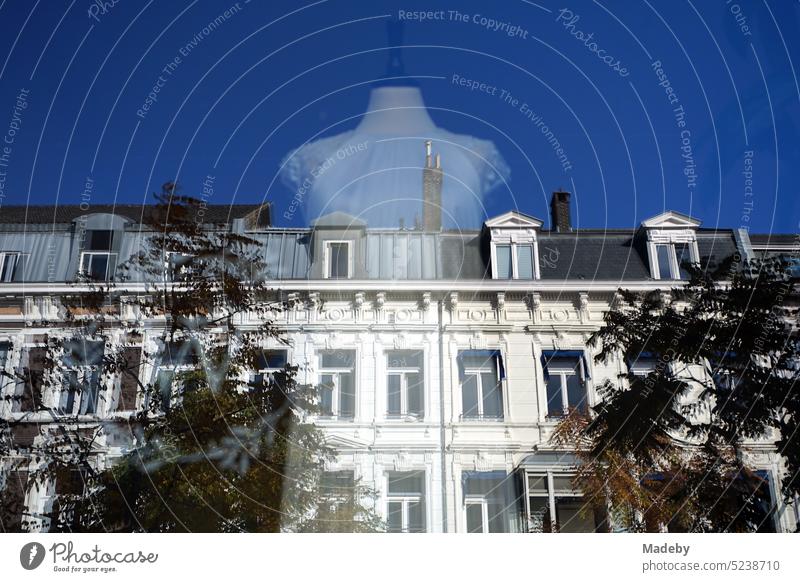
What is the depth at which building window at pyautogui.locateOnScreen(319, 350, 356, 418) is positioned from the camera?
9.12ft

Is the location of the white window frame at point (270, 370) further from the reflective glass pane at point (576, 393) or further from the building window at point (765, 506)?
the building window at point (765, 506)

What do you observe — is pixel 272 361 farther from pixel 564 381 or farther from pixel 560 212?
pixel 560 212

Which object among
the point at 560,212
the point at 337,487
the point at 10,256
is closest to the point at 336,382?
the point at 337,487

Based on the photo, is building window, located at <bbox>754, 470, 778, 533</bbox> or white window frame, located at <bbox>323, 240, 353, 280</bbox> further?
white window frame, located at <bbox>323, 240, 353, 280</bbox>

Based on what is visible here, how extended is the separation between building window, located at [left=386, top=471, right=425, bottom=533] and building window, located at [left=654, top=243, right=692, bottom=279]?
118cm

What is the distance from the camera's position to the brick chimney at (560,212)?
2918mm

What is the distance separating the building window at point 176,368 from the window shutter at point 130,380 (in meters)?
0.08

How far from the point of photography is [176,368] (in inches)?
112
